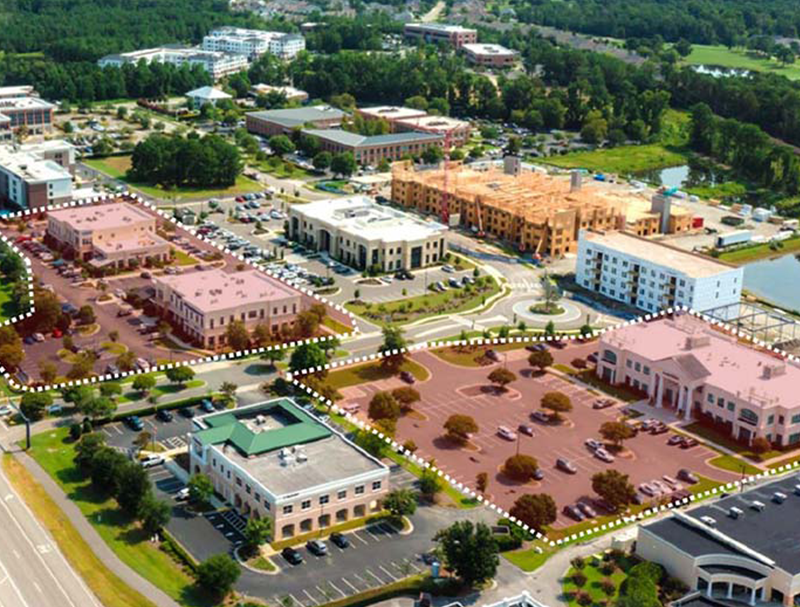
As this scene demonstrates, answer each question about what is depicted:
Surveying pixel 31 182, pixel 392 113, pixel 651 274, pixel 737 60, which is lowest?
pixel 651 274

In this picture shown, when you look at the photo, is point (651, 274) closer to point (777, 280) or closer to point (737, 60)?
point (777, 280)

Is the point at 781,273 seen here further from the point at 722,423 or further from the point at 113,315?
the point at 113,315

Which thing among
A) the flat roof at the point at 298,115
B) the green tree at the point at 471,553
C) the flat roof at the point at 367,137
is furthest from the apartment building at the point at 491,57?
the green tree at the point at 471,553

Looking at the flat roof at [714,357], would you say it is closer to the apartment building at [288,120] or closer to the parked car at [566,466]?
the parked car at [566,466]

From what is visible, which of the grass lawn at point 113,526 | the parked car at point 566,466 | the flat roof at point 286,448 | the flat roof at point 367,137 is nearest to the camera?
the grass lawn at point 113,526

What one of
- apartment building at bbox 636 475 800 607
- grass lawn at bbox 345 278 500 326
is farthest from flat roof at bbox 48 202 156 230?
apartment building at bbox 636 475 800 607

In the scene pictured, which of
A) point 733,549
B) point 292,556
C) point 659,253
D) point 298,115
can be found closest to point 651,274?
point 659,253
